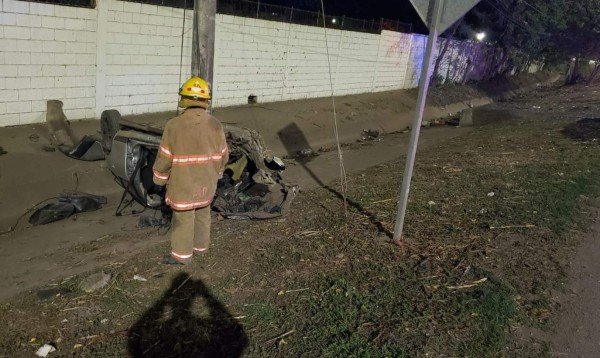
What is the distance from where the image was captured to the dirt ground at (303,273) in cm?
330

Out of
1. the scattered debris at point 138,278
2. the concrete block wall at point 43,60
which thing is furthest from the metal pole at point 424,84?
the concrete block wall at point 43,60

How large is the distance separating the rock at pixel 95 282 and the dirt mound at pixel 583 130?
35.3 feet

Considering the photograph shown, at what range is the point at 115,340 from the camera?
330 centimetres

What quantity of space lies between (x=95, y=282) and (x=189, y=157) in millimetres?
1347

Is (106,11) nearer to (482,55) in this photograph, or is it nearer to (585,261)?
(585,261)

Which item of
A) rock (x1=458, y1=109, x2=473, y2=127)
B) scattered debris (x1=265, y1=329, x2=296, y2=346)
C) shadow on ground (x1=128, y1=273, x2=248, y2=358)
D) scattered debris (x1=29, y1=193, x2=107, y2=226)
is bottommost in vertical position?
scattered debris (x1=29, y1=193, x2=107, y2=226)

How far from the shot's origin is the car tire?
263 inches

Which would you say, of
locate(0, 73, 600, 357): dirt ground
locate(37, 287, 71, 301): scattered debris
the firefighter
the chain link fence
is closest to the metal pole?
locate(0, 73, 600, 357): dirt ground

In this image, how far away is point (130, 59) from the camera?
30.8ft

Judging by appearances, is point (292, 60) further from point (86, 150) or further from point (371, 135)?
point (86, 150)

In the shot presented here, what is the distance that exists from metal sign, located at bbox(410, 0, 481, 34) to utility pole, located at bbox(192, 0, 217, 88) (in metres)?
4.91

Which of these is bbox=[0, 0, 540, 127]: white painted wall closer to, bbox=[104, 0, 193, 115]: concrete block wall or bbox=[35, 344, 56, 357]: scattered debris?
bbox=[104, 0, 193, 115]: concrete block wall

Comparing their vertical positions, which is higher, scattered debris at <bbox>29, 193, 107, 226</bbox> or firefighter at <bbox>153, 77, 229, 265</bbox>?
firefighter at <bbox>153, 77, 229, 265</bbox>

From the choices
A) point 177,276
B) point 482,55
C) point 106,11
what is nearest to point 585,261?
point 177,276
